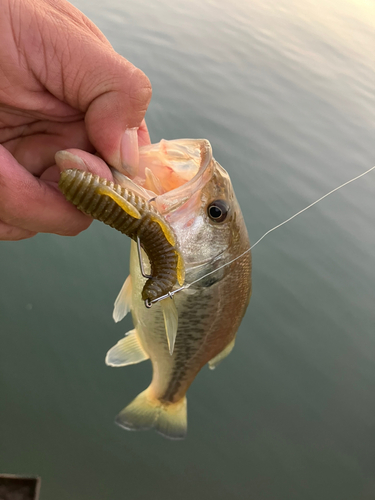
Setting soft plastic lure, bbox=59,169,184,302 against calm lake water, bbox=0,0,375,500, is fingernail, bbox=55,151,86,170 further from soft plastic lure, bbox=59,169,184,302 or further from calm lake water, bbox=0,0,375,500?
calm lake water, bbox=0,0,375,500

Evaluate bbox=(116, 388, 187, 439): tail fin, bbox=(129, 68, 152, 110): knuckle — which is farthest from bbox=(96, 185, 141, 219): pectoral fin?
bbox=(116, 388, 187, 439): tail fin

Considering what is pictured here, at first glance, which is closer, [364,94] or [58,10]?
[58,10]

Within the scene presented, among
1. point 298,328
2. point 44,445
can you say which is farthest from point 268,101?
Answer: point 44,445

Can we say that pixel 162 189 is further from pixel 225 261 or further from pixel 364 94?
pixel 364 94

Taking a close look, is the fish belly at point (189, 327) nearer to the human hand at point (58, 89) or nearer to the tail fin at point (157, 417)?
the tail fin at point (157, 417)

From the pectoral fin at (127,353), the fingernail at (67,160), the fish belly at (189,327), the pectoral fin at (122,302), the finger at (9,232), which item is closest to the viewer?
the fingernail at (67,160)

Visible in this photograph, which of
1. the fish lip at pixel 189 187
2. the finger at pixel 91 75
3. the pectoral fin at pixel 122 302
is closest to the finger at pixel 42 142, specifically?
the finger at pixel 91 75
